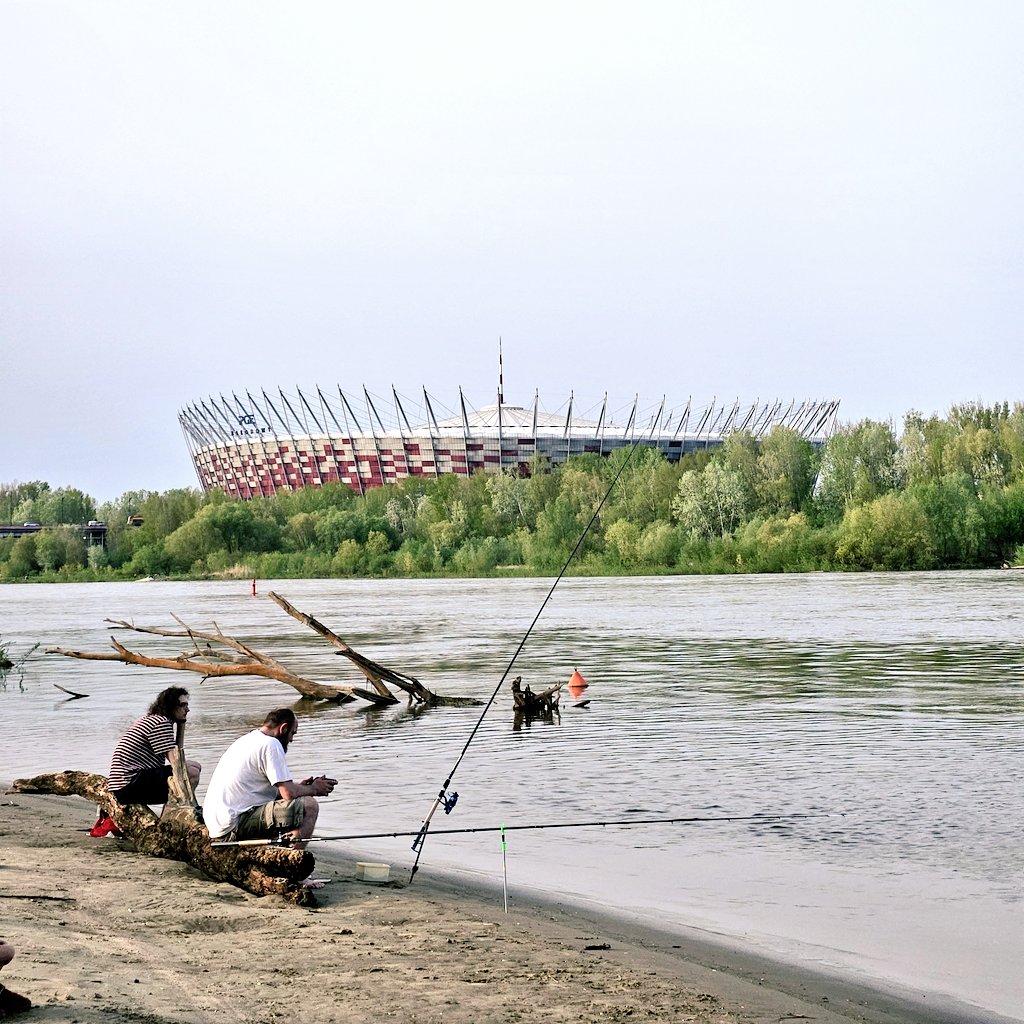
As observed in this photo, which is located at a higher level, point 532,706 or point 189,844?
point 189,844

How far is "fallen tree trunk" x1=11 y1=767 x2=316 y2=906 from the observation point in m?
7.91

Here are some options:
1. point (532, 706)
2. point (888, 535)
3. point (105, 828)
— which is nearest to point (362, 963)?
point (105, 828)

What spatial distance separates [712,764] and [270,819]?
744 cm

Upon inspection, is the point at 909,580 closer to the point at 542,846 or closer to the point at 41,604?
the point at 41,604

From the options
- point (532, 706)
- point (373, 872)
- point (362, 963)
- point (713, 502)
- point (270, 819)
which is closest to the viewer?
point (362, 963)

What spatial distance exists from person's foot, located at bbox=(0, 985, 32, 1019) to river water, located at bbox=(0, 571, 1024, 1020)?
3.87m

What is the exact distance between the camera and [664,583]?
2820 inches

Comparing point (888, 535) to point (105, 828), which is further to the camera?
point (888, 535)

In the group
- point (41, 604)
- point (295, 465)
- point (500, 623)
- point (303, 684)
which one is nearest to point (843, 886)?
point (303, 684)

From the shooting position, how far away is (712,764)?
47.9 feet

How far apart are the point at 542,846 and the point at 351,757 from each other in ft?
18.0

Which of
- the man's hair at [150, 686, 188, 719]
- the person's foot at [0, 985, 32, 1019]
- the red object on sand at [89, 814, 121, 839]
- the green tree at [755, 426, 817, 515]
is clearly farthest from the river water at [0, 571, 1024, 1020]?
the green tree at [755, 426, 817, 515]

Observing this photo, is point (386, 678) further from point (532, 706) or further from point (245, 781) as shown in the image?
point (245, 781)

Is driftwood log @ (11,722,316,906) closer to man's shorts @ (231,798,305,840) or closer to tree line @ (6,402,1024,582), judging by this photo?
man's shorts @ (231,798,305,840)
